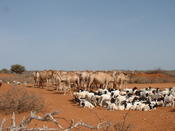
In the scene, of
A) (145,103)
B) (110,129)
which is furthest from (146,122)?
(145,103)

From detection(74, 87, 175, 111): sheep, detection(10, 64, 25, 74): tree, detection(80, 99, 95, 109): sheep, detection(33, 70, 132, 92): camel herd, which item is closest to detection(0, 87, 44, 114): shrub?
detection(80, 99, 95, 109): sheep

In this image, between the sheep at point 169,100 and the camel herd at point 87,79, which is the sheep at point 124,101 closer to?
the sheep at point 169,100

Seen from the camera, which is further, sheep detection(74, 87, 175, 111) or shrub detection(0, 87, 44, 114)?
sheep detection(74, 87, 175, 111)

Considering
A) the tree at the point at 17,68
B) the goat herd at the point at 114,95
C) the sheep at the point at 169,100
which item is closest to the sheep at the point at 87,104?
the goat herd at the point at 114,95

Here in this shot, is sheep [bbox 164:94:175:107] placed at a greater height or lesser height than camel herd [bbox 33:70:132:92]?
lesser

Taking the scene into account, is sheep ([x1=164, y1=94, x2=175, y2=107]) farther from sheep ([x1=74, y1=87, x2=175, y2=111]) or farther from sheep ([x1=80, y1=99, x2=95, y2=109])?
sheep ([x1=80, y1=99, x2=95, y2=109])

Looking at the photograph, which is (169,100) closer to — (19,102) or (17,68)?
(19,102)

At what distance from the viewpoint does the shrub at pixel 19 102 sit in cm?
1111

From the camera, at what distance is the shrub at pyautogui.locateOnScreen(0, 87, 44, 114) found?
36.4 ft

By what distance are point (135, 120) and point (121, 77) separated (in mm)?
13661

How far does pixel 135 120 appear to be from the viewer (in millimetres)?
10430

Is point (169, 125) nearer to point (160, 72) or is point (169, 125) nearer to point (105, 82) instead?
point (105, 82)

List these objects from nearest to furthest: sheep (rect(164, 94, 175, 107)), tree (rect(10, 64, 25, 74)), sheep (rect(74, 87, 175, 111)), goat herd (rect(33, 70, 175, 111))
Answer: sheep (rect(74, 87, 175, 111)) < goat herd (rect(33, 70, 175, 111)) < sheep (rect(164, 94, 175, 107)) < tree (rect(10, 64, 25, 74))

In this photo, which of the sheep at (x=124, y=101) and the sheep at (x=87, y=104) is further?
the sheep at (x=87, y=104)
